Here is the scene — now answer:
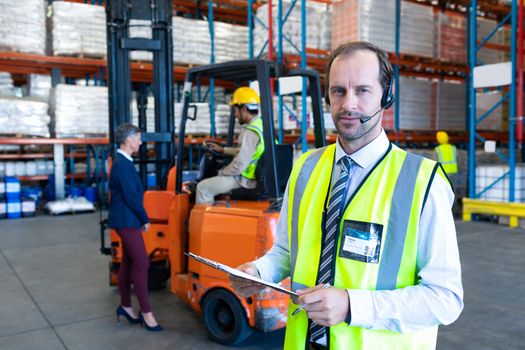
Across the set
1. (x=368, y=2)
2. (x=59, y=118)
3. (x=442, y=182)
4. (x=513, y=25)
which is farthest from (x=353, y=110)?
(x=59, y=118)

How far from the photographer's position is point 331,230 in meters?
1.42

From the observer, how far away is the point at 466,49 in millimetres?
12719

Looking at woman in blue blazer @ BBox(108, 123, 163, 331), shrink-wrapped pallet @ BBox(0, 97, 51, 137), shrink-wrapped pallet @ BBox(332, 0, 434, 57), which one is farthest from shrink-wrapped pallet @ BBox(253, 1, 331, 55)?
woman in blue blazer @ BBox(108, 123, 163, 331)

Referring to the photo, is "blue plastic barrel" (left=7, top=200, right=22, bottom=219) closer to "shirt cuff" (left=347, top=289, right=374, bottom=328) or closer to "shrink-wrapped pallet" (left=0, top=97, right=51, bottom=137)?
"shrink-wrapped pallet" (left=0, top=97, right=51, bottom=137)

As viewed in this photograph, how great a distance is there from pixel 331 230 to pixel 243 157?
270cm

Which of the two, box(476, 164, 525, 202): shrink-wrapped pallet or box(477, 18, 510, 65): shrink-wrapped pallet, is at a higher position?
box(477, 18, 510, 65): shrink-wrapped pallet

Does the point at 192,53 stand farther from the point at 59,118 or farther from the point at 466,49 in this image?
the point at 466,49

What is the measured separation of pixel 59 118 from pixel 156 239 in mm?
7047

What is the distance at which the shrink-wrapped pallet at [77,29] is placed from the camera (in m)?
10.8

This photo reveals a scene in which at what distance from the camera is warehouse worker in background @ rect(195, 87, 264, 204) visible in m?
4.07

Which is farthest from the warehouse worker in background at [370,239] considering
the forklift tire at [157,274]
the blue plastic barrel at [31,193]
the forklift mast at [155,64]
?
the blue plastic barrel at [31,193]

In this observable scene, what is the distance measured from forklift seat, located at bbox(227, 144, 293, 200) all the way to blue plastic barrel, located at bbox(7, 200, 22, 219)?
8491mm

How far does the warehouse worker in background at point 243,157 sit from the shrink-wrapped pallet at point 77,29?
309 inches

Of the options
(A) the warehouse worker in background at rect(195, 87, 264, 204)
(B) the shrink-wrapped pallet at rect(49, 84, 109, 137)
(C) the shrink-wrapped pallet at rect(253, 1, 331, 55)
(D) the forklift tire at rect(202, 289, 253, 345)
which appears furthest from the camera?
(B) the shrink-wrapped pallet at rect(49, 84, 109, 137)
